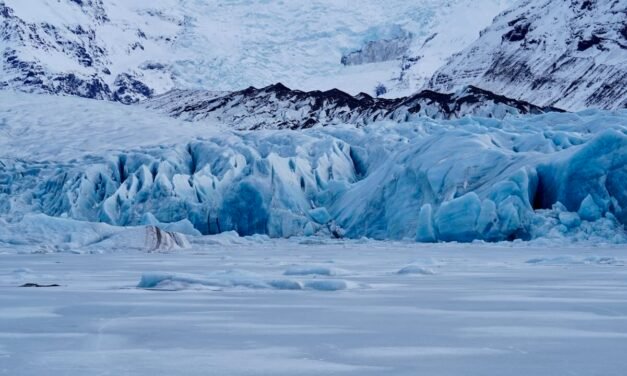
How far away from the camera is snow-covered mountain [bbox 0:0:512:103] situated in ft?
401

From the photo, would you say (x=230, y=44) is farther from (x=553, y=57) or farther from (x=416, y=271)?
(x=416, y=271)

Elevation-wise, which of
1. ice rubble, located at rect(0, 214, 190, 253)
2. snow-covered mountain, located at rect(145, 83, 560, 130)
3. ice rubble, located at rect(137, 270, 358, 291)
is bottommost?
ice rubble, located at rect(0, 214, 190, 253)

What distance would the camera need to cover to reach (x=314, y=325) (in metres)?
3.47

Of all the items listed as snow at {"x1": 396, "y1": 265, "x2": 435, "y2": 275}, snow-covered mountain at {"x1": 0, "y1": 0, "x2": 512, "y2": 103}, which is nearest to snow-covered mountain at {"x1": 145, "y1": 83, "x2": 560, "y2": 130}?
snow at {"x1": 396, "y1": 265, "x2": 435, "y2": 275}

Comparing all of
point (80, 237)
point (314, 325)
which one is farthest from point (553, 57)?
point (314, 325)

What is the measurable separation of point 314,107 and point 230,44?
271 feet

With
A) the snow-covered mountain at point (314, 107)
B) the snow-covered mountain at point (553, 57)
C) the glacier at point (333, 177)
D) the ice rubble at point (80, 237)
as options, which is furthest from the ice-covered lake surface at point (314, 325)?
the snow-covered mountain at point (553, 57)

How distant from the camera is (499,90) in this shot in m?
93.9

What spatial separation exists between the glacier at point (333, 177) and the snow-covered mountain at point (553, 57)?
5446cm

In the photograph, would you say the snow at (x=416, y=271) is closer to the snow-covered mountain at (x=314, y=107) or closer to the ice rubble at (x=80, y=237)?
the ice rubble at (x=80, y=237)

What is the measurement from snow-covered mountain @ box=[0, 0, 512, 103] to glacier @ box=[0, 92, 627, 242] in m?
85.0

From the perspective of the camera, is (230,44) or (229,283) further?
(230,44)

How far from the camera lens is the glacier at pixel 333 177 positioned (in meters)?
14.7

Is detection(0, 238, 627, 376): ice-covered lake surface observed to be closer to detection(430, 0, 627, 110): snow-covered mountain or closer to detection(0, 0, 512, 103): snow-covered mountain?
detection(430, 0, 627, 110): snow-covered mountain
